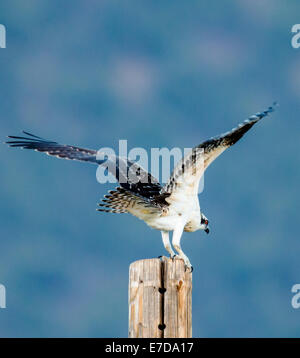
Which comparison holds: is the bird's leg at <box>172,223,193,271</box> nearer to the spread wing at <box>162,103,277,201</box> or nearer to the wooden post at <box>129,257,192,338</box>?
the spread wing at <box>162,103,277,201</box>

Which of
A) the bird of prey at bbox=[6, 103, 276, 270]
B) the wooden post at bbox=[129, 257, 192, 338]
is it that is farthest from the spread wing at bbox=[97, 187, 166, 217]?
the wooden post at bbox=[129, 257, 192, 338]

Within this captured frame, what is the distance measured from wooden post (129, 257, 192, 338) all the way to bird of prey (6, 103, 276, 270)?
1.81 metres

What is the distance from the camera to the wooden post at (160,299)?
21.3 feet

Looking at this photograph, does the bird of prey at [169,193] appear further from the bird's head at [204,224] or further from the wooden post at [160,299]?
the wooden post at [160,299]

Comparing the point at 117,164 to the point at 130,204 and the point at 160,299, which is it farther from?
the point at 160,299

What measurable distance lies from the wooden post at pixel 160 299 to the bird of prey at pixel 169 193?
1805mm

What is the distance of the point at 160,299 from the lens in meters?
6.59

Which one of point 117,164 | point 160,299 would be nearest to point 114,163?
point 117,164

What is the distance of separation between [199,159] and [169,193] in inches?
23.7

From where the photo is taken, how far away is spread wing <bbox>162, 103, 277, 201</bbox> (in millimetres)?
8461

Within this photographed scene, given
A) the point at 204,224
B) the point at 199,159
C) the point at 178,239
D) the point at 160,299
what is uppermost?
the point at 199,159

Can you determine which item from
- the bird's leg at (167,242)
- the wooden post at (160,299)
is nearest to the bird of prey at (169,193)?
the bird's leg at (167,242)
